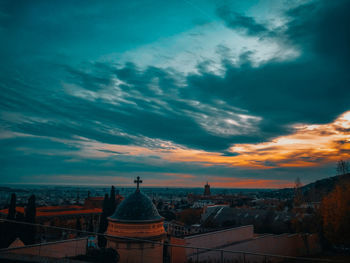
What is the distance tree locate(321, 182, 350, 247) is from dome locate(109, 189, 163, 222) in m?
21.1

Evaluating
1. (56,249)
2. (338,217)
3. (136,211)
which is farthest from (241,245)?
(56,249)

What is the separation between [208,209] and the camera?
2869 inches

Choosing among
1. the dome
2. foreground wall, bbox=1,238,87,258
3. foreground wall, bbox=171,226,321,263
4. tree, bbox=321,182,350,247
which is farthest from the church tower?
tree, bbox=321,182,350,247

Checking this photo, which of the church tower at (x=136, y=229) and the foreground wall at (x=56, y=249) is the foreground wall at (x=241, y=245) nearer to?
the church tower at (x=136, y=229)

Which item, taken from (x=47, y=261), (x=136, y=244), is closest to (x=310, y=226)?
(x=136, y=244)

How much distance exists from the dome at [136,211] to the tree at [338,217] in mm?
21089

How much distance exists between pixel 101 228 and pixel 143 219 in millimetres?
24434

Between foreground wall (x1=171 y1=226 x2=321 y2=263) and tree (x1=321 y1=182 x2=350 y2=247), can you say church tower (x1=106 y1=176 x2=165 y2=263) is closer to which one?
foreground wall (x1=171 y1=226 x2=321 y2=263)

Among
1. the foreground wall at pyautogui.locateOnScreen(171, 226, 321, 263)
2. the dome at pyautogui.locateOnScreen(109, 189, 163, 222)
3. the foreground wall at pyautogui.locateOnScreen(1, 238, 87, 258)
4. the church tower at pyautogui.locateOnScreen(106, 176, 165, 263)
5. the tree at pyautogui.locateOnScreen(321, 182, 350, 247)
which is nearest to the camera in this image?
the foreground wall at pyautogui.locateOnScreen(1, 238, 87, 258)

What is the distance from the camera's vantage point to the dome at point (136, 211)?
17.8 m

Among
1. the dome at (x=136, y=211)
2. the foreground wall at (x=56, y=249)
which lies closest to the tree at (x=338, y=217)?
the dome at (x=136, y=211)

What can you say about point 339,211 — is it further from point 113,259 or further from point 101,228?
point 101,228

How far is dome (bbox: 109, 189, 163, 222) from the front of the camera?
700 inches

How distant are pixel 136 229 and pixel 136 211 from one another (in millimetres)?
1247
